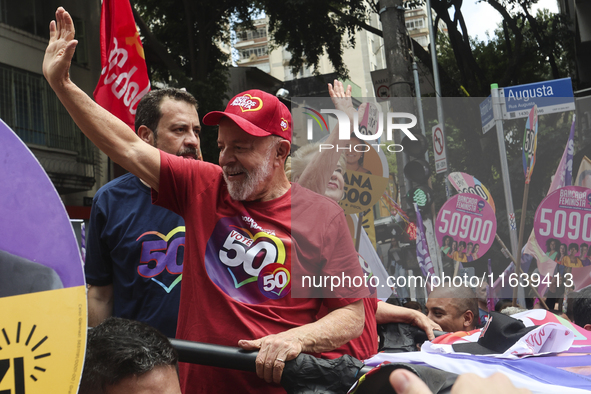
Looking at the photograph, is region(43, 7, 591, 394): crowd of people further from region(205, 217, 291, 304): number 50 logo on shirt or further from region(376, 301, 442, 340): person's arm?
region(376, 301, 442, 340): person's arm

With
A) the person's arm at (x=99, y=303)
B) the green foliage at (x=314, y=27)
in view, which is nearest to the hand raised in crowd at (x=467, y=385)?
the person's arm at (x=99, y=303)

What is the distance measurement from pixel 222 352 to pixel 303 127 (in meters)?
1.46

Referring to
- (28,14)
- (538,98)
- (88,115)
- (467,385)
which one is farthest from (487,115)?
(28,14)

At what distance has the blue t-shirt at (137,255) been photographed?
8.50 ft

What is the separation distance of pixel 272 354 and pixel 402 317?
3.60 feet

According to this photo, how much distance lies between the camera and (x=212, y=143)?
10906 mm

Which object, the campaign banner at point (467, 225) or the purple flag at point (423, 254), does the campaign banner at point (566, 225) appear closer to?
the campaign banner at point (467, 225)

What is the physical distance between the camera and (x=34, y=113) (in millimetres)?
12617

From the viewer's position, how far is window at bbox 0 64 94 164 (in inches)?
475

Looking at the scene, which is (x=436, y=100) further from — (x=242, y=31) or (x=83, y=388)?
(x=242, y=31)

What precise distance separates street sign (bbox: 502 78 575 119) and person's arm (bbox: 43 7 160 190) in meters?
2.38

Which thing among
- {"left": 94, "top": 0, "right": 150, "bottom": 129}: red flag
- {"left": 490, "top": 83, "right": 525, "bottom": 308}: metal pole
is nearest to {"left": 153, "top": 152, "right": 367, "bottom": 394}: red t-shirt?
{"left": 490, "top": 83, "right": 525, "bottom": 308}: metal pole

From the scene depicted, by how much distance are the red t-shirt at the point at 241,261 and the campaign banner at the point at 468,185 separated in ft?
4.51

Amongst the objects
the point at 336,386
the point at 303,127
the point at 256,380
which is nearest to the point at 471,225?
the point at 303,127
